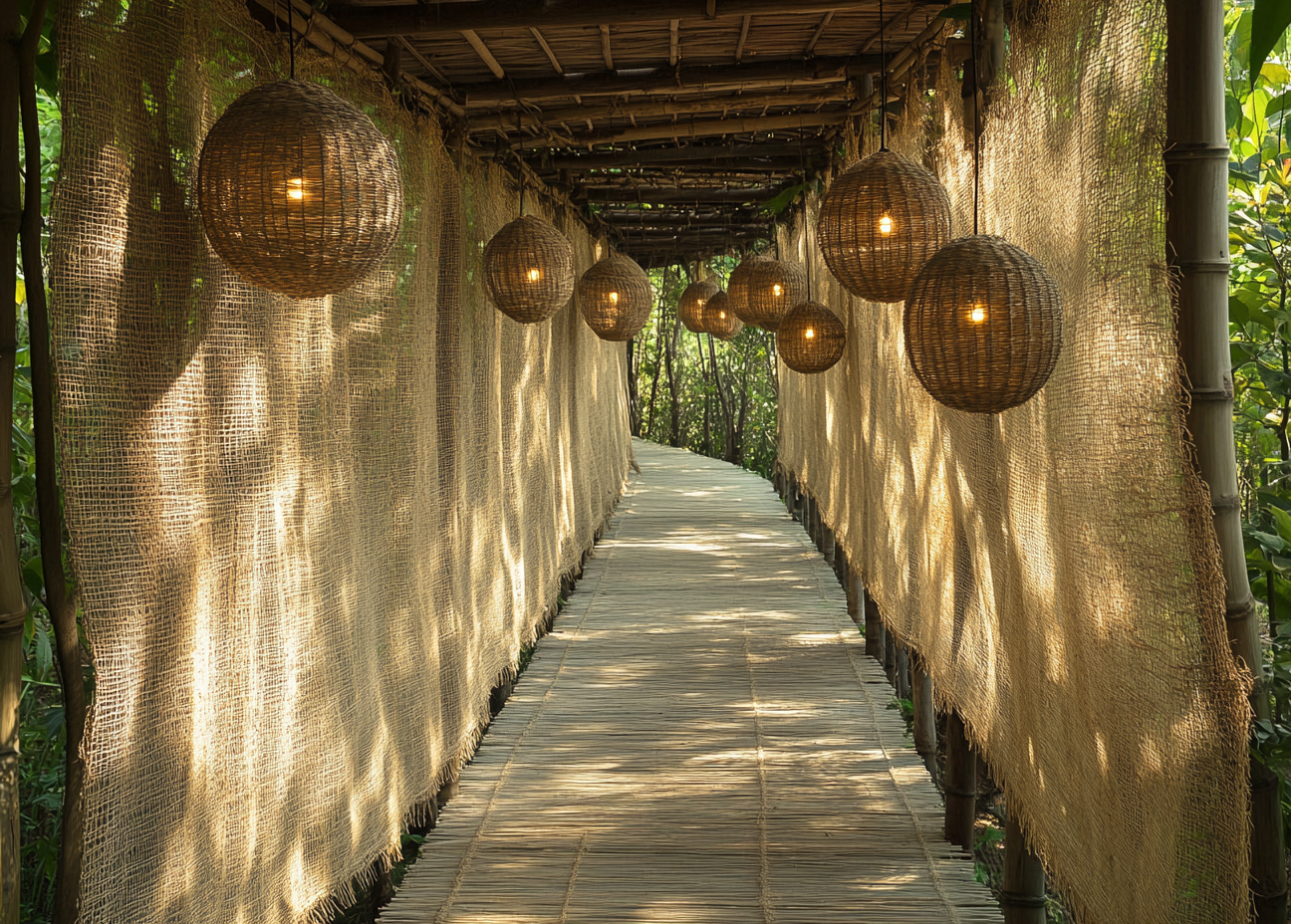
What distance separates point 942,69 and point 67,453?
2.40 meters

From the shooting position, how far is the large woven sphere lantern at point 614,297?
191 inches

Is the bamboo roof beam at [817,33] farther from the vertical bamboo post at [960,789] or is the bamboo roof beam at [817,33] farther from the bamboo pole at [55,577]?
the bamboo pole at [55,577]

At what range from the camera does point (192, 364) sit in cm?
191

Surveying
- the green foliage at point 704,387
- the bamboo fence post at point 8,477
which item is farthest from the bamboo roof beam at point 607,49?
the green foliage at point 704,387

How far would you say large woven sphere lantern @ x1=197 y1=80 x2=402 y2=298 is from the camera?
164cm

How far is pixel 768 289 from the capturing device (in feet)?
16.5

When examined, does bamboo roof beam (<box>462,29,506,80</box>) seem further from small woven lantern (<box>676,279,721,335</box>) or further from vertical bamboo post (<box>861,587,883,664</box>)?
small woven lantern (<box>676,279,721,335</box>)

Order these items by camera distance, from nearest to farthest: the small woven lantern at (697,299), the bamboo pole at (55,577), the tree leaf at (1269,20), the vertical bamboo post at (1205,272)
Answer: the tree leaf at (1269,20)
the vertical bamboo post at (1205,272)
the bamboo pole at (55,577)
the small woven lantern at (697,299)

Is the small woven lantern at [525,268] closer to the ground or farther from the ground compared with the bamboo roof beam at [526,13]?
closer to the ground

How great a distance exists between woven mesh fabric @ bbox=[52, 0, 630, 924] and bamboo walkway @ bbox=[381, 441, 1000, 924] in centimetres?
35

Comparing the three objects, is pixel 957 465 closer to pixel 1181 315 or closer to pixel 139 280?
pixel 1181 315

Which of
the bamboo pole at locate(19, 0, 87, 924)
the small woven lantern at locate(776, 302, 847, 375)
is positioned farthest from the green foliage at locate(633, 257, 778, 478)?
the bamboo pole at locate(19, 0, 87, 924)

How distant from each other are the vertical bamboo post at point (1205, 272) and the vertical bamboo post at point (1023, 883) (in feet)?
3.85

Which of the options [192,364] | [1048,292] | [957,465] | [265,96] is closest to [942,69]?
[957,465]
